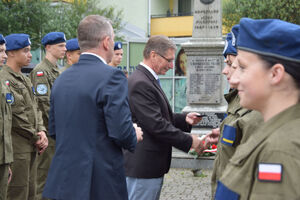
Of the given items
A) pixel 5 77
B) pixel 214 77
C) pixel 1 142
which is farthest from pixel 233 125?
pixel 214 77

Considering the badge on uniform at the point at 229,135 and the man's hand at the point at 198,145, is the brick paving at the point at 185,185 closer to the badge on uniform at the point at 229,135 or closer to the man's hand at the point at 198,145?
the man's hand at the point at 198,145

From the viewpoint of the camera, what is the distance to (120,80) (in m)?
A: 3.00

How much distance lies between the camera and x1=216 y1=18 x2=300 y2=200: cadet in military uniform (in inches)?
56.4

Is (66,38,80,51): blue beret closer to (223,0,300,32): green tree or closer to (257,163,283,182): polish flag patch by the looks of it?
(257,163,283,182): polish flag patch

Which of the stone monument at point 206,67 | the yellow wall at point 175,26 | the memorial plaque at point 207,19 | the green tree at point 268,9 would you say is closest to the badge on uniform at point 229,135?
the stone monument at point 206,67

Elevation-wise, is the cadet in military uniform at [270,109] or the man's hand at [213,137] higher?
the cadet in military uniform at [270,109]

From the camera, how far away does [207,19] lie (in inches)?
379

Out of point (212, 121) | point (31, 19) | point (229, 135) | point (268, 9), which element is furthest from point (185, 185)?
point (268, 9)

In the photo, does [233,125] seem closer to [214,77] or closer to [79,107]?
[79,107]

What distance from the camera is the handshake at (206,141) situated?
3734 millimetres

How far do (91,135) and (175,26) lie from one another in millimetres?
28293

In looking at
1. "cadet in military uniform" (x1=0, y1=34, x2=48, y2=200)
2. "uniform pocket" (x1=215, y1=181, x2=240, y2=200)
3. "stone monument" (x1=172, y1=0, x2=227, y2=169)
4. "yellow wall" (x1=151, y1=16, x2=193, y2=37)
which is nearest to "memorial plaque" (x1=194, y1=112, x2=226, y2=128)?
"stone monument" (x1=172, y1=0, x2=227, y2=169)

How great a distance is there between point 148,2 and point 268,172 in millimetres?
31557

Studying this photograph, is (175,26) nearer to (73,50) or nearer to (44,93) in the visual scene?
(73,50)
